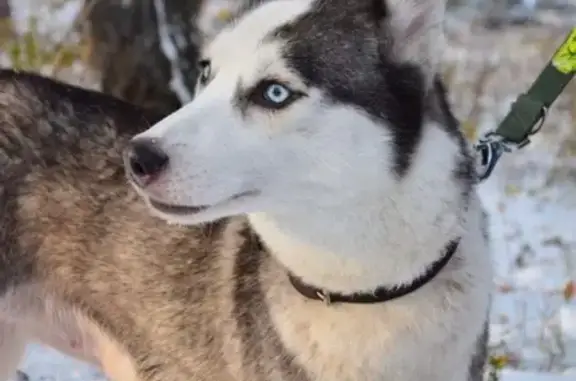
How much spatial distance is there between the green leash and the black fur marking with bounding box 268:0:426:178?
1.47 feet

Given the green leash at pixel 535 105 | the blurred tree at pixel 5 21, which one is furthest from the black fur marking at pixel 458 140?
the blurred tree at pixel 5 21

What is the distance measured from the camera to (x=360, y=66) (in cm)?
200

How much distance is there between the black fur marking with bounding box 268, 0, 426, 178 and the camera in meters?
1.92

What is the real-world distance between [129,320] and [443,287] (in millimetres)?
1014

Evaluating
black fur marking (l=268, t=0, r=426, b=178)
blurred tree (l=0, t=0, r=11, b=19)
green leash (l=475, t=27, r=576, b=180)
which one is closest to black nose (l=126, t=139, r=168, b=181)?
black fur marking (l=268, t=0, r=426, b=178)

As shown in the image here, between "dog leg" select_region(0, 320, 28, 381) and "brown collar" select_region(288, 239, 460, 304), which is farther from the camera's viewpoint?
"dog leg" select_region(0, 320, 28, 381)

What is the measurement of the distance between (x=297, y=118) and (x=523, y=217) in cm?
351

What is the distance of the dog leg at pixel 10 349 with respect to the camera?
302 cm

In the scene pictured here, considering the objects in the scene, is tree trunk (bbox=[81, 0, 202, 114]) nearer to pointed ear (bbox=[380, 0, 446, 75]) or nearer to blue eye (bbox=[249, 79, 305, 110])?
pointed ear (bbox=[380, 0, 446, 75])

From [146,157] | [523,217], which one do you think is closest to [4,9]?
[523,217]

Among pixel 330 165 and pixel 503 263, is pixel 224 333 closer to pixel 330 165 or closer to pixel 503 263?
pixel 330 165

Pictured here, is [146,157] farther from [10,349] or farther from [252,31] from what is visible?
[10,349]

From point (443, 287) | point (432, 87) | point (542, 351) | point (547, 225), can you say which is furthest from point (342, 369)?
point (547, 225)

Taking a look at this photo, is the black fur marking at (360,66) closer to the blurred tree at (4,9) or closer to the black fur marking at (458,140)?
the black fur marking at (458,140)
